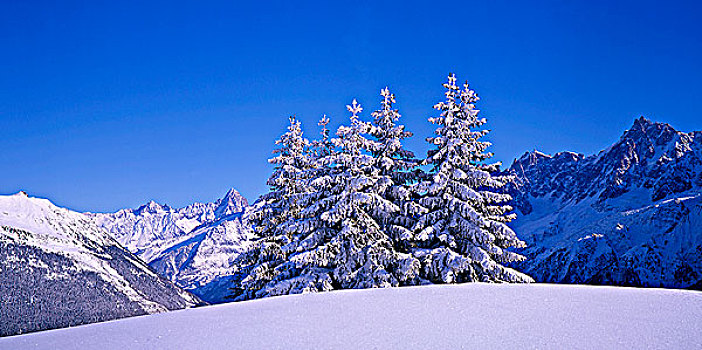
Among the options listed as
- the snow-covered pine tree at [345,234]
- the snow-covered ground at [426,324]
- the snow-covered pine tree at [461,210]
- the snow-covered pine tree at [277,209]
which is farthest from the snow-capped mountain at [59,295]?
the snow-covered ground at [426,324]

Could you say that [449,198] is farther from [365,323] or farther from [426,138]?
[365,323]

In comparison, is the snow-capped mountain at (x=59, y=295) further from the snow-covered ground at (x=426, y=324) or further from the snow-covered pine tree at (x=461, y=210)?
the snow-covered ground at (x=426, y=324)

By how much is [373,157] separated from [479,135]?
15.3ft

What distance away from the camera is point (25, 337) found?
931 cm

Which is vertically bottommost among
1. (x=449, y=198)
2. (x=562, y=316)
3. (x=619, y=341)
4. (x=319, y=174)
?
(x=619, y=341)

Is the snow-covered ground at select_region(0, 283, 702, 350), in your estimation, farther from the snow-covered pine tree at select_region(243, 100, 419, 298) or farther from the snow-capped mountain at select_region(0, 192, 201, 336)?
the snow-capped mountain at select_region(0, 192, 201, 336)

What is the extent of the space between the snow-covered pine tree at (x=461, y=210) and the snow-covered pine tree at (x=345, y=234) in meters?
1.31

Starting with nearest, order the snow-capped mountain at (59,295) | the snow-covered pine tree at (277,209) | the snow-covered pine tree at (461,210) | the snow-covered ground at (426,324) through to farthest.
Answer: the snow-covered ground at (426,324), the snow-covered pine tree at (461,210), the snow-covered pine tree at (277,209), the snow-capped mountain at (59,295)

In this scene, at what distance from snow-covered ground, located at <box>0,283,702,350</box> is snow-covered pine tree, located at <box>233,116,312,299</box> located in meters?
11.3

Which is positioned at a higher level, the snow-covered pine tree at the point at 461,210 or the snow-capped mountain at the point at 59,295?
the snow-capped mountain at the point at 59,295

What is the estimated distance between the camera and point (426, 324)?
26.0ft

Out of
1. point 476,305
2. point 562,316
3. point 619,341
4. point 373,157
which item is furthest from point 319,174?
point 619,341

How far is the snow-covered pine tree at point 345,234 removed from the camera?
1903 cm

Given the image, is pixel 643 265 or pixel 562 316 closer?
pixel 562 316
